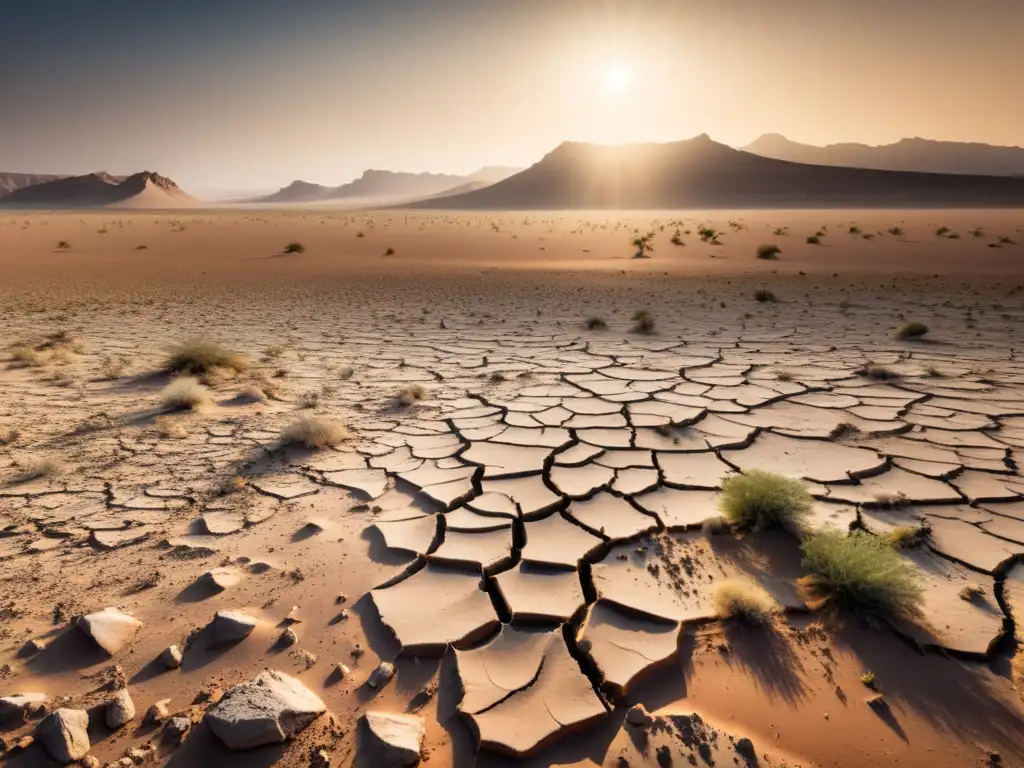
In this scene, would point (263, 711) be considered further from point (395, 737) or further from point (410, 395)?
point (410, 395)

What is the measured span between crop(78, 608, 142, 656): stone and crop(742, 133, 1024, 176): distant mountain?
139m

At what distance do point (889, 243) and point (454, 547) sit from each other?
60.5 feet

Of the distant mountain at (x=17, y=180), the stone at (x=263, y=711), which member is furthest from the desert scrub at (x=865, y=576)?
the distant mountain at (x=17, y=180)

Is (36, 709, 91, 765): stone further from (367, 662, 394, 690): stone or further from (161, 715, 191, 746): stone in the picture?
(367, 662, 394, 690): stone

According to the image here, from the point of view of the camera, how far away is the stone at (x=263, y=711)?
1672 millimetres

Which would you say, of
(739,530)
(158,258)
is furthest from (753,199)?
(739,530)

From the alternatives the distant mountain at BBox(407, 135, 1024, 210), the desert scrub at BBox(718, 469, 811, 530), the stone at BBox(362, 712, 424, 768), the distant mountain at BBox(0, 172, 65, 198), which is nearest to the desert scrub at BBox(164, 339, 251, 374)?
the stone at BBox(362, 712, 424, 768)

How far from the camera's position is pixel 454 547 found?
8.93 feet

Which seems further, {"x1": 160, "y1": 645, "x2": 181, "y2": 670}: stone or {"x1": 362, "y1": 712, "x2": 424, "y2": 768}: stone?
{"x1": 160, "y1": 645, "x2": 181, "y2": 670}: stone

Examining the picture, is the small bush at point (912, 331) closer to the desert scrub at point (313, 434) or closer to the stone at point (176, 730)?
the desert scrub at point (313, 434)

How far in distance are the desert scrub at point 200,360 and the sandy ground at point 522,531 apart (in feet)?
0.62

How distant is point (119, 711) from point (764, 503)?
8.94 feet

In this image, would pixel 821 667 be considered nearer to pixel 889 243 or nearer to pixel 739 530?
pixel 739 530

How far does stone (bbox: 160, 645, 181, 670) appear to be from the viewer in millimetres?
1988
